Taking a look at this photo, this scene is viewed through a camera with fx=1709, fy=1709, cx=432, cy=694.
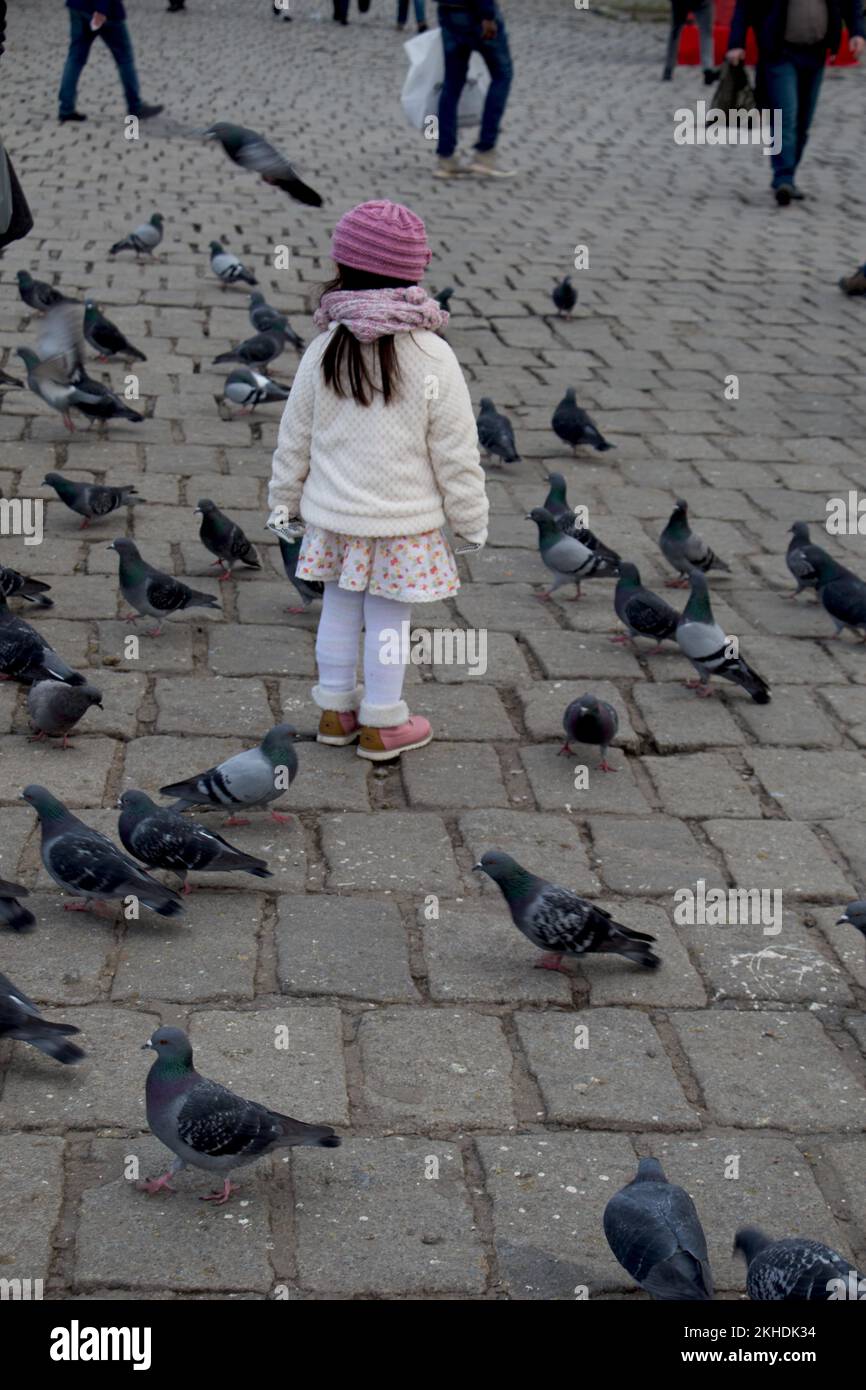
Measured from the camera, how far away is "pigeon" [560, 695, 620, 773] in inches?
207

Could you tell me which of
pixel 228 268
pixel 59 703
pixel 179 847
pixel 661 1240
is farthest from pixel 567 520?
pixel 228 268

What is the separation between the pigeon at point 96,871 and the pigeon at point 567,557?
280 cm

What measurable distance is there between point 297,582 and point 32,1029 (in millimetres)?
3032

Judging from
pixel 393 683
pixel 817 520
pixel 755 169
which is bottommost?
pixel 755 169

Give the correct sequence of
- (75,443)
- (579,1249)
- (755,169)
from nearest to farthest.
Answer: (579,1249)
(75,443)
(755,169)

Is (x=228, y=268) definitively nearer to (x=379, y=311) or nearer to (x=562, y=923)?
(x=379, y=311)

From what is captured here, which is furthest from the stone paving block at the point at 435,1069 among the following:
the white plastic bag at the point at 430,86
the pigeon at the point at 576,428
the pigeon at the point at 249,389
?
the white plastic bag at the point at 430,86

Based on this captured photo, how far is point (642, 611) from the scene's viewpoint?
6.22m

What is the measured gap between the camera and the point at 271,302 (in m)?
10.9

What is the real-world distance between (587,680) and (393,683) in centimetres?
102

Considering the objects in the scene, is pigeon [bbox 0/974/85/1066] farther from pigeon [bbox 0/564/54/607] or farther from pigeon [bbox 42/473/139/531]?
pigeon [bbox 42/473/139/531]

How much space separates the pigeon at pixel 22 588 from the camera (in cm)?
610

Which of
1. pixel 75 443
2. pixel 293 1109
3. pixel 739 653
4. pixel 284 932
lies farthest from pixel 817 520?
pixel 293 1109

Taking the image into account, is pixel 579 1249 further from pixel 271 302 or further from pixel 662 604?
pixel 271 302
